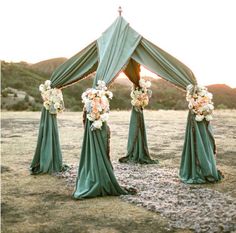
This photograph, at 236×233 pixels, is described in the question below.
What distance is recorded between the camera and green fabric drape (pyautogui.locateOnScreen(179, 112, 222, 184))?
8297 millimetres

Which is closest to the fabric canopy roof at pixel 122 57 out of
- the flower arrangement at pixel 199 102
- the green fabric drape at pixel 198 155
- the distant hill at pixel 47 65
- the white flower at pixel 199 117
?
the flower arrangement at pixel 199 102

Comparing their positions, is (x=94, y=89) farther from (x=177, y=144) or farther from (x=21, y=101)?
(x=21, y=101)

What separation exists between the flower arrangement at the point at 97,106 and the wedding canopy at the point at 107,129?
176 millimetres

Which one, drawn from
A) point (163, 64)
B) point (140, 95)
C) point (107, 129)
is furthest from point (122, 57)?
point (140, 95)

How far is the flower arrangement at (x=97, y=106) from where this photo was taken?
748 cm

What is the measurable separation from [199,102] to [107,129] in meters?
2.09

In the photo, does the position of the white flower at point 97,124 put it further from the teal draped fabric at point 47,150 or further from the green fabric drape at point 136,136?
the green fabric drape at point 136,136

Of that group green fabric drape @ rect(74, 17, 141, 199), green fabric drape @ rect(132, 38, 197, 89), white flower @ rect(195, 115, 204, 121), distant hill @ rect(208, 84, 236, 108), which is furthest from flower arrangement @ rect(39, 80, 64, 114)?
distant hill @ rect(208, 84, 236, 108)

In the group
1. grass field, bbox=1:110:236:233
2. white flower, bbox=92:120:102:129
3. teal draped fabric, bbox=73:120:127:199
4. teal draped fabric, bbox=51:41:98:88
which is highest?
teal draped fabric, bbox=51:41:98:88

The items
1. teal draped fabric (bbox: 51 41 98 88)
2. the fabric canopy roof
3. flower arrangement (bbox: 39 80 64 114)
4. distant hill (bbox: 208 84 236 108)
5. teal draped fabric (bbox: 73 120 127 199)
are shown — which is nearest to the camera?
teal draped fabric (bbox: 73 120 127 199)

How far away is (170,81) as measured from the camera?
826 cm

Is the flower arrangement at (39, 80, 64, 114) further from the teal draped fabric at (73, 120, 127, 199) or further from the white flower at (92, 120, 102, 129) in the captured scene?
the white flower at (92, 120, 102, 129)

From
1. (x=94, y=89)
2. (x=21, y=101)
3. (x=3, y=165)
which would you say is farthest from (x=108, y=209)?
(x=21, y=101)

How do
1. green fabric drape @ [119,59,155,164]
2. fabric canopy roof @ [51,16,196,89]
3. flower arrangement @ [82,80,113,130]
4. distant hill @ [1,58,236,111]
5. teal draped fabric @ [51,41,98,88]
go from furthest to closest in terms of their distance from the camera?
distant hill @ [1,58,236,111], green fabric drape @ [119,59,155,164], teal draped fabric @ [51,41,98,88], fabric canopy roof @ [51,16,196,89], flower arrangement @ [82,80,113,130]
